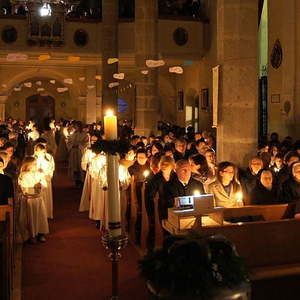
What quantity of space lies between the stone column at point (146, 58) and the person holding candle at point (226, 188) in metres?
9.31

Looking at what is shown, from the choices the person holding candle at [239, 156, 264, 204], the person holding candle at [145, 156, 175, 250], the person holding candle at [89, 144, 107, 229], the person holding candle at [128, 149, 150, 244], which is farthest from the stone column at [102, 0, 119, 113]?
the person holding candle at [145, 156, 175, 250]

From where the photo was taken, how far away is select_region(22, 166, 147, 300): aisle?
5.50m

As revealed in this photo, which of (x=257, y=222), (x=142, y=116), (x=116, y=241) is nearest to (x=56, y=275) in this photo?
(x=257, y=222)

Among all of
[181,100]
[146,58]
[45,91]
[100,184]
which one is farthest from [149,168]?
[45,91]

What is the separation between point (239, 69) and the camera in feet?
25.1

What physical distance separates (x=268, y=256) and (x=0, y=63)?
69.1ft

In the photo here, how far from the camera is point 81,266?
21.0 ft

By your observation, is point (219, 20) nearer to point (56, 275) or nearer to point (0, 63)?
point (56, 275)

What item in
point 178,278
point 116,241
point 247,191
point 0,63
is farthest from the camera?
point 0,63

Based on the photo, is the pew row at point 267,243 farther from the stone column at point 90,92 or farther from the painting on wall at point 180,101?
the painting on wall at point 180,101

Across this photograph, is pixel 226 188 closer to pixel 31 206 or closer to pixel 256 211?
pixel 256 211

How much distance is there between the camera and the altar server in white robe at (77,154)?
1334 centimetres

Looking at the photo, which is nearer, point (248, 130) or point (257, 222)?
point (257, 222)

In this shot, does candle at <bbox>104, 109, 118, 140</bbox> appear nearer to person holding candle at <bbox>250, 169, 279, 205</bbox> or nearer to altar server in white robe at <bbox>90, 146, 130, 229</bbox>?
person holding candle at <bbox>250, 169, 279, 205</bbox>
